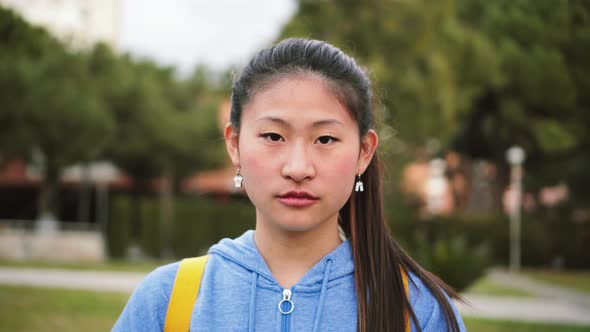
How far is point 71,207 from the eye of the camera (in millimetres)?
30859

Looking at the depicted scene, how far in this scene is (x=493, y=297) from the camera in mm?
11945

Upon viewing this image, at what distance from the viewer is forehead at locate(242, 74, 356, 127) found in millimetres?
1758

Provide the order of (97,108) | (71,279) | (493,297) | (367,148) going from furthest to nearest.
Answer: (97,108) < (71,279) < (493,297) < (367,148)

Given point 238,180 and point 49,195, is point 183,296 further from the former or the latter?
point 49,195

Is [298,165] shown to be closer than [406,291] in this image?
Yes

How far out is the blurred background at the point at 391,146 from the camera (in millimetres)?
10914

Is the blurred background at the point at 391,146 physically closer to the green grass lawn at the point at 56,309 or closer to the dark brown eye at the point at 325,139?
the green grass lawn at the point at 56,309

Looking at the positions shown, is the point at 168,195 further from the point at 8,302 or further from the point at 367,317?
the point at 367,317

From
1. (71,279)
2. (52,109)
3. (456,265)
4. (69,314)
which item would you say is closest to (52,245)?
(52,109)

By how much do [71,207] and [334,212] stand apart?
30756 mm

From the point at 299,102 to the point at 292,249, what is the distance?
1.32 ft

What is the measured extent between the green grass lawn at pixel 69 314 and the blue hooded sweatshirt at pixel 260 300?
644 cm

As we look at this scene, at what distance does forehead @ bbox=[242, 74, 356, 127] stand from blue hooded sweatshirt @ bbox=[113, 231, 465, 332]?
15.1 inches

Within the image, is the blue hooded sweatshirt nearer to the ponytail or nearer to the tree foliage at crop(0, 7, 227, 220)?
the ponytail
